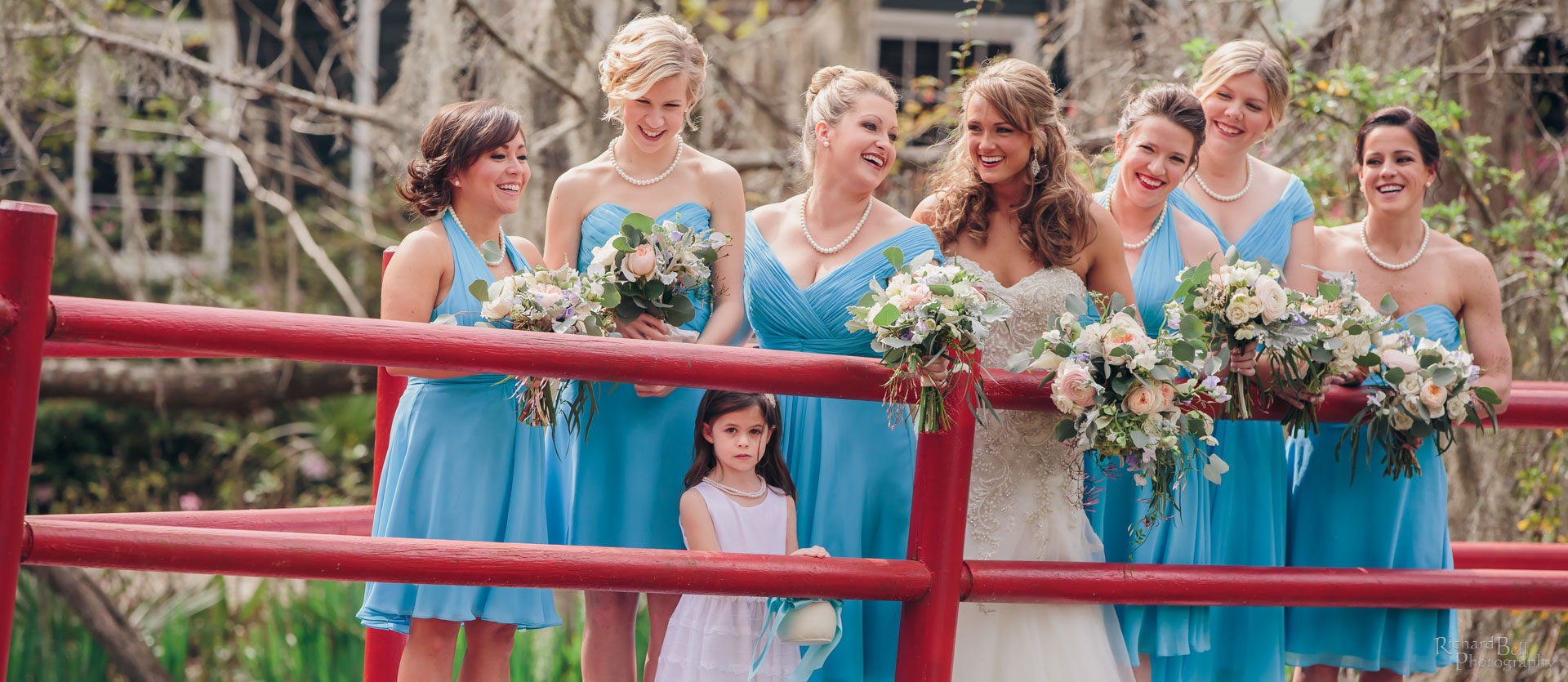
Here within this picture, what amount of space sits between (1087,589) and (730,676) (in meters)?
0.93

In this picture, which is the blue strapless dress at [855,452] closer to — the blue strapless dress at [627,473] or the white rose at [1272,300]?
the blue strapless dress at [627,473]

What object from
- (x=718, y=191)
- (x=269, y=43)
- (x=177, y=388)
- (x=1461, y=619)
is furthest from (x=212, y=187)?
(x=1461, y=619)

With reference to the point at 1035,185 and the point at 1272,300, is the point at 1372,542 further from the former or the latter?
the point at 1035,185

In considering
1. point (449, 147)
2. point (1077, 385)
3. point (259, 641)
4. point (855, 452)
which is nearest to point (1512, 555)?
point (1077, 385)

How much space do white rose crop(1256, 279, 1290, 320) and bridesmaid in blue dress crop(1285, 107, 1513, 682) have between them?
2.78 feet

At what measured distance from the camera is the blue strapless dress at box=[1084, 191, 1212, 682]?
11.7ft

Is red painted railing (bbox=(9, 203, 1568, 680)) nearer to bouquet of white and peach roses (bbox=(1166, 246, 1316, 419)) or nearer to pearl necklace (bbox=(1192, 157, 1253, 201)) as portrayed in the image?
bouquet of white and peach roses (bbox=(1166, 246, 1316, 419))

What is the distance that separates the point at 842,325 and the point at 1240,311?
986 millimetres

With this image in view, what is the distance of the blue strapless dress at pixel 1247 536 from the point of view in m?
3.79

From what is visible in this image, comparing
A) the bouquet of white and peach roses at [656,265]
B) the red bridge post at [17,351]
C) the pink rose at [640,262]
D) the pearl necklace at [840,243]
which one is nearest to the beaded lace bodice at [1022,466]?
the pearl necklace at [840,243]

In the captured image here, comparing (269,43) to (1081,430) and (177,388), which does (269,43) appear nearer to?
(177,388)

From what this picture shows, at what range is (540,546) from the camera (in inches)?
109

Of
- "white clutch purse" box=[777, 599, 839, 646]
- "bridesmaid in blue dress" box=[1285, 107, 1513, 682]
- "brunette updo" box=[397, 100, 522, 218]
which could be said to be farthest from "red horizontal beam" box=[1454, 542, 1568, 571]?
"brunette updo" box=[397, 100, 522, 218]

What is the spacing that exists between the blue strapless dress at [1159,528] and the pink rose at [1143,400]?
0.59 m
